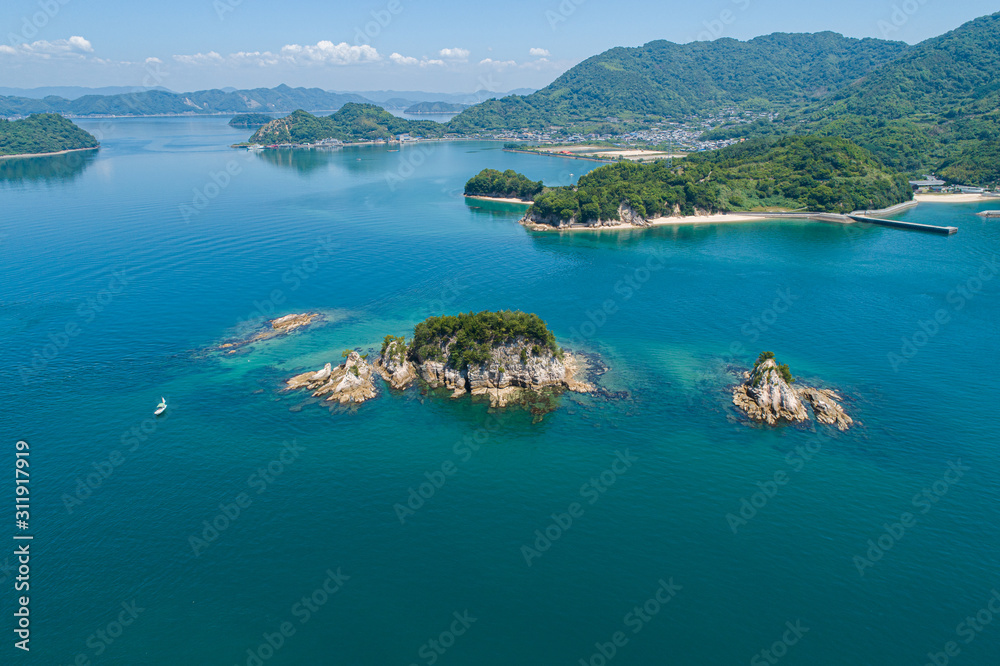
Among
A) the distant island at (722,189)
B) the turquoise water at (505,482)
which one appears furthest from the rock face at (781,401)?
the distant island at (722,189)

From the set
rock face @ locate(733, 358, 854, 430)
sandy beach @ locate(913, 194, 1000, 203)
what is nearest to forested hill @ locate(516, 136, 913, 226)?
sandy beach @ locate(913, 194, 1000, 203)

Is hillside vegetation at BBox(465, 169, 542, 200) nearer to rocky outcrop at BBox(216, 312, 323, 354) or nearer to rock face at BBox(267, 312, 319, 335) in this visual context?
rocky outcrop at BBox(216, 312, 323, 354)

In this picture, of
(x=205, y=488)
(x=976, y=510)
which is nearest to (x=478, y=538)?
(x=205, y=488)

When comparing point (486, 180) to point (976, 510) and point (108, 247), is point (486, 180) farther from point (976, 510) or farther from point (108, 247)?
point (976, 510)

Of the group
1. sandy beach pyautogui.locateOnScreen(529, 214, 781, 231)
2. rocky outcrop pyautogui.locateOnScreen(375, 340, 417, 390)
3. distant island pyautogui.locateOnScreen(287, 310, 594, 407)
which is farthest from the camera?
sandy beach pyautogui.locateOnScreen(529, 214, 781, 231)

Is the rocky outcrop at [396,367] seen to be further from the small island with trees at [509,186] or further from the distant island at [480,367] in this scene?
the small island with trees at [509,186]
